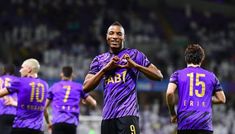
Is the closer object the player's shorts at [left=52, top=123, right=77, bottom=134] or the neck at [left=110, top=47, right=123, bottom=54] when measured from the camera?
the neck at [left=110, top=47, right=123, bottom=54]

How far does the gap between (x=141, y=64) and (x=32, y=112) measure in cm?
309

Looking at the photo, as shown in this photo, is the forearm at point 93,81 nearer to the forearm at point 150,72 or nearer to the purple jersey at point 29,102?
the forearm at point 150,72

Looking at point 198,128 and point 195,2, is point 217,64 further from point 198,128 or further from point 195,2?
point 198,128

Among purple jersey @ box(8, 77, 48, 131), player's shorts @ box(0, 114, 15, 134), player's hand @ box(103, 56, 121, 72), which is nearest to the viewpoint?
player's hand @ box(103, 56, 121, 72)

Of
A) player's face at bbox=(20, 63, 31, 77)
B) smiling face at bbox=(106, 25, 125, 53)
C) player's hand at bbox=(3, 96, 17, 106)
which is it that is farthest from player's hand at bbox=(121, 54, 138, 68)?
player's hand at bbox=(3, 96, 17, 106)

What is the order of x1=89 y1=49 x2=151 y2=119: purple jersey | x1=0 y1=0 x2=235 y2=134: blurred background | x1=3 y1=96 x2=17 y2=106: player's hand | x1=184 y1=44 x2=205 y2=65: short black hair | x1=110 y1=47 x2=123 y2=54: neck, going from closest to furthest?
x1=89 y1=49 x2=151 y2=119: purple jersey < x1=110 y1=47 x2=123 y2=54: neck < x1=184 y1=44 x2=205 y2=65: short black hair < x1=3 y1=96 x2=17 y2=106: player's hand < x1=0 y1=0 x2=235 y2=134: blurred background

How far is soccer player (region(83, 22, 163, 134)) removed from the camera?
21.4 ft

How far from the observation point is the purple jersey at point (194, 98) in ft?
23.5

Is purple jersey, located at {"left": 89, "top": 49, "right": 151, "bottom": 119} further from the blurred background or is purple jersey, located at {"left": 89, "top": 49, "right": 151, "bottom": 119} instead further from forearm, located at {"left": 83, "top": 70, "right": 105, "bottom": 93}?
the blurred background

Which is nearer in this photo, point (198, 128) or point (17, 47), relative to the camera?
point (198, 128)

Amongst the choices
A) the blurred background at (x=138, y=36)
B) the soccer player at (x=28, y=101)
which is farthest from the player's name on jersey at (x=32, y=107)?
the blurred background at (x=138, y=36)

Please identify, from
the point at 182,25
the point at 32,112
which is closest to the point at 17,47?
the point at 182,25

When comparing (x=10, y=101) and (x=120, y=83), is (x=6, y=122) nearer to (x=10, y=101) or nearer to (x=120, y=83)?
(x=10, y=101)

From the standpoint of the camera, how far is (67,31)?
25.0 metres
